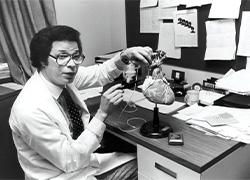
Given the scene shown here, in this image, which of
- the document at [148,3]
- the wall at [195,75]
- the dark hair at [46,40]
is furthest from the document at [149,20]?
the dark hair at [46,40]

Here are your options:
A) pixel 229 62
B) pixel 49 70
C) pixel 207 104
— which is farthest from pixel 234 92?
pixel 49 70

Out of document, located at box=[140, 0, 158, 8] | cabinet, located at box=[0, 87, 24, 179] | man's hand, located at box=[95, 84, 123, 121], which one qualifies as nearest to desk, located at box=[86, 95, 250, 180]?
man's hand, located at box=[95, 84, 123, 121]

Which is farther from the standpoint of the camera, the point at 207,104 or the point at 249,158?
the point at 207,104

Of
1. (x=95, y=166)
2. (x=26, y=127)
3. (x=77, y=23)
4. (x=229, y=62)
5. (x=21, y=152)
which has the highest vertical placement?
(x=77, y=23)

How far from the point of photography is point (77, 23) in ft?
6.33

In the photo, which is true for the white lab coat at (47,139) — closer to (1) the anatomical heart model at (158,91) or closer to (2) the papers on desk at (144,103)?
(1) the anatomical heart model at (158,91)

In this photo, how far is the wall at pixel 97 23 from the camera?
1892 millimetres

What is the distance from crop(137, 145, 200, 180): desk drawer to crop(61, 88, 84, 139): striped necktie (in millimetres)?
296

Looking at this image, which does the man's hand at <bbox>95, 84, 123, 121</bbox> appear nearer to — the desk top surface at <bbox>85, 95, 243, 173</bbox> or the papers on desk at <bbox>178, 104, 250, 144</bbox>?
the desk top surface at <bbox>85, 95, 243, 173</bbox>

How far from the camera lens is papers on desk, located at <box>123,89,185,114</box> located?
1.29m

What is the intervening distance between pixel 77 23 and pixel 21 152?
3.81 ft

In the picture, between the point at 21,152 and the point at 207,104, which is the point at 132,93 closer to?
the point at 207,104

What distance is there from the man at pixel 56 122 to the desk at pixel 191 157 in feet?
0.49

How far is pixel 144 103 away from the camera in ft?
4.54
